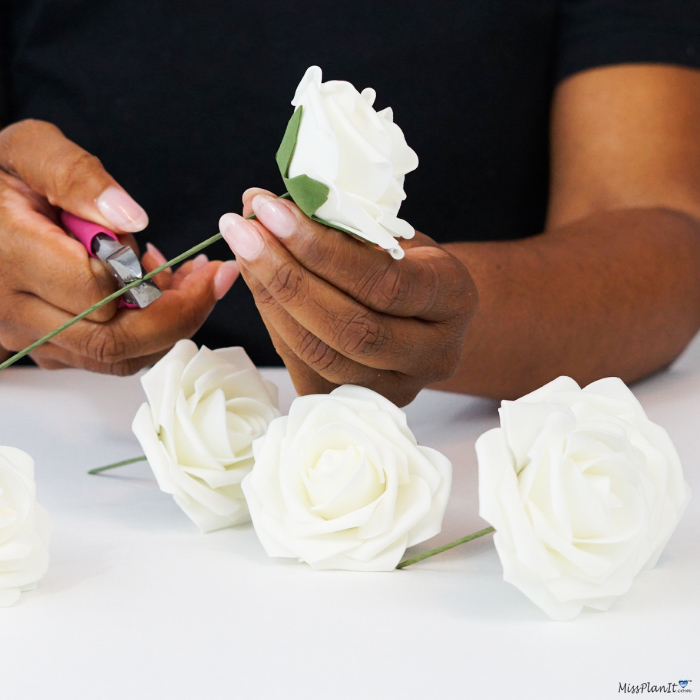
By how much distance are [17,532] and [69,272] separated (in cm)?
25

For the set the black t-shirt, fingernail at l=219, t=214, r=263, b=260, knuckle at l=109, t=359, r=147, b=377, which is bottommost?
knuckle at l=109, t=359, r=147, b=377

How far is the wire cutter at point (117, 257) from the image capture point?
2.03 ft

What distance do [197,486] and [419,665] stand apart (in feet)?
0.67

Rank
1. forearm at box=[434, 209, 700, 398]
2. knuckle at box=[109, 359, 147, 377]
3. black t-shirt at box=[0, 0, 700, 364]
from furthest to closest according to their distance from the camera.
Answer: black t-shirt at box=[0, 0, 700, 364] < forearm at box=[434, 209, 700, 398] < knuckle at box=[109, 359, 147, 377]

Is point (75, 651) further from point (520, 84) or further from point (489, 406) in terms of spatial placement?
point (520, 84)

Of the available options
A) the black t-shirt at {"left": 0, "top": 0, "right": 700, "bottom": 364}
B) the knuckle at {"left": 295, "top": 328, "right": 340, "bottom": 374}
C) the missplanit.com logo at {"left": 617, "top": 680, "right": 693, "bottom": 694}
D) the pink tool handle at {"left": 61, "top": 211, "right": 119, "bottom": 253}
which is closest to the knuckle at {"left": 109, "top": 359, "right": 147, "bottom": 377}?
the pink tool handle at {"left": 61, "top": 211, "right": 119, "bottom": 253}

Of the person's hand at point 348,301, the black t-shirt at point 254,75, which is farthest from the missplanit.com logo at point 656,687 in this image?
the black t-shirt at point 254,75

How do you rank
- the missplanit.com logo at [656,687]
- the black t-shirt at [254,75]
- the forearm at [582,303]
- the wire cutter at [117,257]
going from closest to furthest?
the missplanit.com logo at [656,687]
the wire cutter at [117,257]
the forearm at [582,303]
the black t-shirt at [254,75]

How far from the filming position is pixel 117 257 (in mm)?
629

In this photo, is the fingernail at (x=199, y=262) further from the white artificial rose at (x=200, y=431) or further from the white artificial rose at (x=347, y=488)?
the white artificial rose at (x=347, y=488)

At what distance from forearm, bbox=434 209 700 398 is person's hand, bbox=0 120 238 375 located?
28 cm

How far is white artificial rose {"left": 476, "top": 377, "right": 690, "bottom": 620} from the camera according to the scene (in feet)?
1.36

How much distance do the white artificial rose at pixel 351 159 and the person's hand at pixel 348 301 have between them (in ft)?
0.09

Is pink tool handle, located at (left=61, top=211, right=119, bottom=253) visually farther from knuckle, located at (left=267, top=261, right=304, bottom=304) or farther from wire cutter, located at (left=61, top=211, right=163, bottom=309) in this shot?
knuckle, located at (left=267, top=261, right=304, bottom=304)
